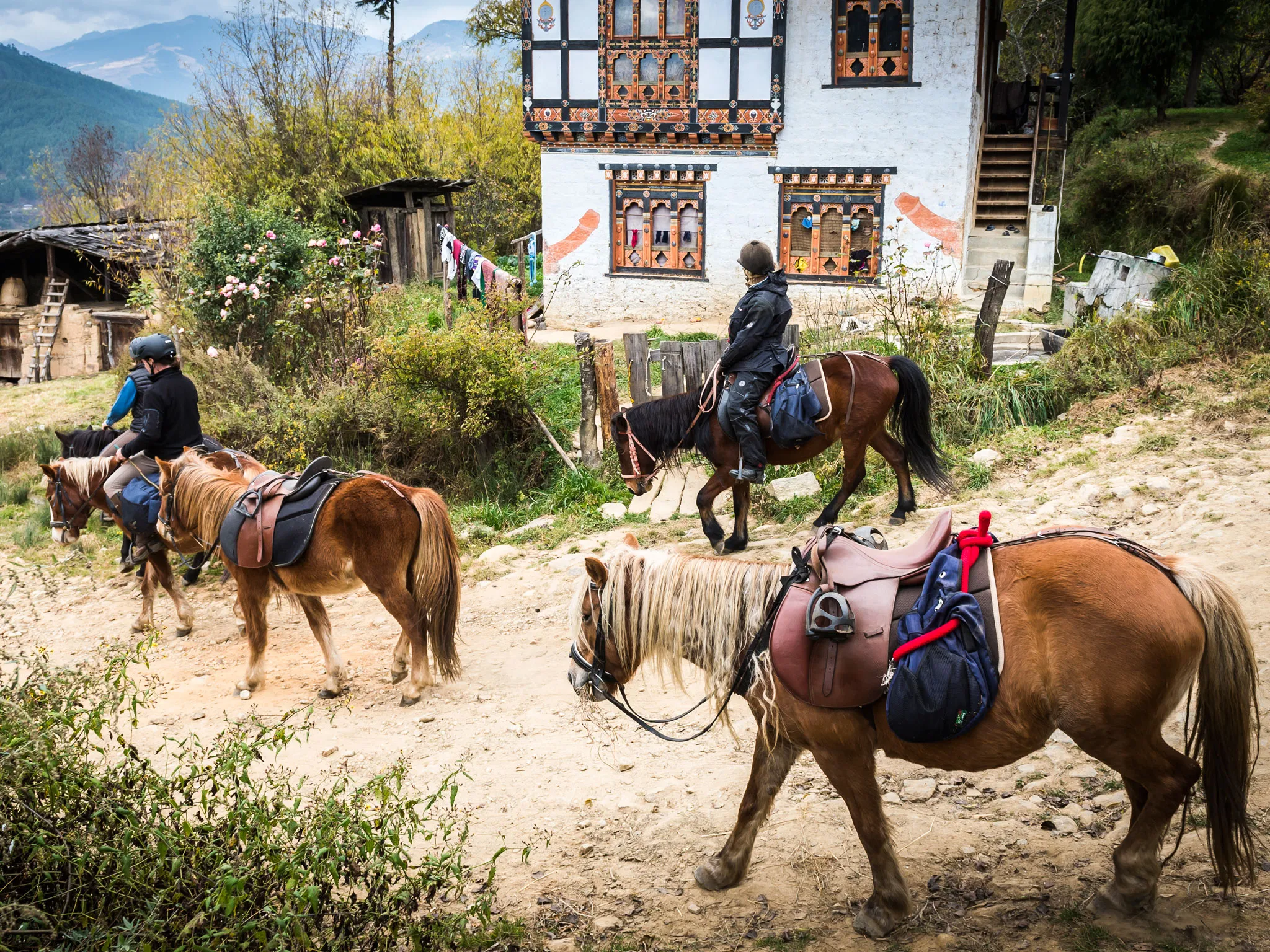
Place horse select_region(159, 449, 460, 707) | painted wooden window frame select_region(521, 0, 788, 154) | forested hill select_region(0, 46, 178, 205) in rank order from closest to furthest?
horse select_region(159, 449, 460, 707), painted wooden window frame select_region(521, 0, 788, 154), forested hill select_region(0, 46, 178, 205)

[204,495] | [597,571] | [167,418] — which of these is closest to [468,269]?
[167,418]

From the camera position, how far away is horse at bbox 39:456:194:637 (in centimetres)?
778

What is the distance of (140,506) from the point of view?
7.61 meters

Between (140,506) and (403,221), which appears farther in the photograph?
(403,221)

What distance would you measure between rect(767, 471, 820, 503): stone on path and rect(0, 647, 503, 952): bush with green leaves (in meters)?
5.83

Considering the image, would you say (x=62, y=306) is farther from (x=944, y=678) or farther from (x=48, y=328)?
(x=944, y=678)

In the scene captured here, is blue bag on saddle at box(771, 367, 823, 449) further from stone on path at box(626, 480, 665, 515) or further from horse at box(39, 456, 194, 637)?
horse at box(39, 456, 194, 637)

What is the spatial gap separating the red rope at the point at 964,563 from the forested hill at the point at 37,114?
337ft

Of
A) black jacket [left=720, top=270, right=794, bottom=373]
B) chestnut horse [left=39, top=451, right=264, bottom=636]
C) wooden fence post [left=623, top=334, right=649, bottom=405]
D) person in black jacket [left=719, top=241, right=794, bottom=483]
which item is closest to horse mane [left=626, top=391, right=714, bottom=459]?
person in black jacket [left=719, top=241, right=794, bottom=483]

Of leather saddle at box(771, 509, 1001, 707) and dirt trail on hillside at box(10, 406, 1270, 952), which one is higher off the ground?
leather saddle at box(771, 509, 1001, 707)

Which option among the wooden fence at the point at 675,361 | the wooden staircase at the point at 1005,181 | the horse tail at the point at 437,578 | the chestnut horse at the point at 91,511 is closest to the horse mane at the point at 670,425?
the wooden fence at the point at 675,361

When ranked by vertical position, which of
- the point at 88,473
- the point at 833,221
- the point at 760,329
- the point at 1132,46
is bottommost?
the point at 88,473

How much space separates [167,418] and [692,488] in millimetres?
4782

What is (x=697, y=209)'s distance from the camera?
18031mm
